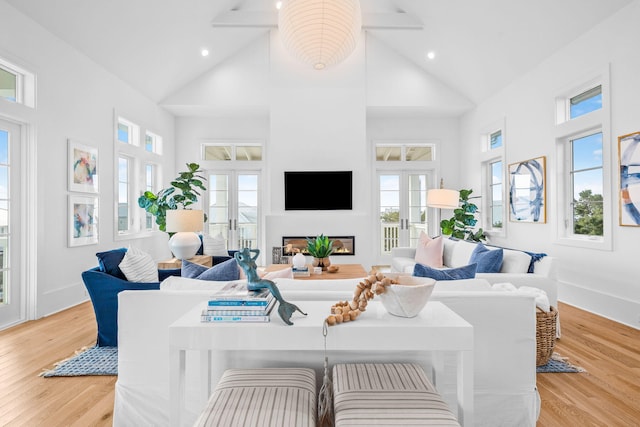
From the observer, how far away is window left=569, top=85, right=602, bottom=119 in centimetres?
405

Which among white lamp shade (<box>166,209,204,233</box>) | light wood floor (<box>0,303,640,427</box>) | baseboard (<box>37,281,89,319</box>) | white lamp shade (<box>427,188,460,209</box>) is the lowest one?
light wood floor (<box>0,303,640,427</box>)

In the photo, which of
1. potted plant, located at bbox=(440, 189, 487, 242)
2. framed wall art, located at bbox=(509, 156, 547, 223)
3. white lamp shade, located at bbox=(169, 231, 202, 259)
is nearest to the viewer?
white lamp shade, located at bbox=(169, 231, 202, 259)

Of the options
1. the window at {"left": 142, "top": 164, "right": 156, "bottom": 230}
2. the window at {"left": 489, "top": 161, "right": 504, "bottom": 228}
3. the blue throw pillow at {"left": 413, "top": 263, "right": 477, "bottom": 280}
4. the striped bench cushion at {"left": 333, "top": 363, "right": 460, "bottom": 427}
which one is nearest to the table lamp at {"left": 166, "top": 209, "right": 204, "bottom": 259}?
the window at {"left": 142, "top": 164, "right": 156, "bottom": 230}

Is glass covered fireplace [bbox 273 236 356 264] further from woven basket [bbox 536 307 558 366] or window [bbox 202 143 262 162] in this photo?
woven basket [bbox 536 307 558 366]

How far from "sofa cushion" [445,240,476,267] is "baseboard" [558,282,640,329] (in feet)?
4.07

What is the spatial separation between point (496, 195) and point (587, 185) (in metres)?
2.02

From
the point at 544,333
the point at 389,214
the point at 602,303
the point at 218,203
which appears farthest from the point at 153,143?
the point at 602,303

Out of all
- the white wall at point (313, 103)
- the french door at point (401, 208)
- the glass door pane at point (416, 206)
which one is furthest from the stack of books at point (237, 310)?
the glass door pane at point (416, 206)

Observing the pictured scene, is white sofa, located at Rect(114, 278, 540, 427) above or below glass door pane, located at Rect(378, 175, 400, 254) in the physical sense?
below

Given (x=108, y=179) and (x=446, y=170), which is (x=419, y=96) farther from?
(x=108, y=179)

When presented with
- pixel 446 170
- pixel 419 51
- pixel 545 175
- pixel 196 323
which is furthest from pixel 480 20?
pixel 196 323

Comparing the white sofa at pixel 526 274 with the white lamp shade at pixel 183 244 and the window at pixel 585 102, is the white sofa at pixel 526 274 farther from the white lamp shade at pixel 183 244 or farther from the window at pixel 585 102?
the white lamp shade at pixel 183 244

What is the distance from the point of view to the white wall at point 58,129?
3.67 metres

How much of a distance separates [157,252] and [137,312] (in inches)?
198
